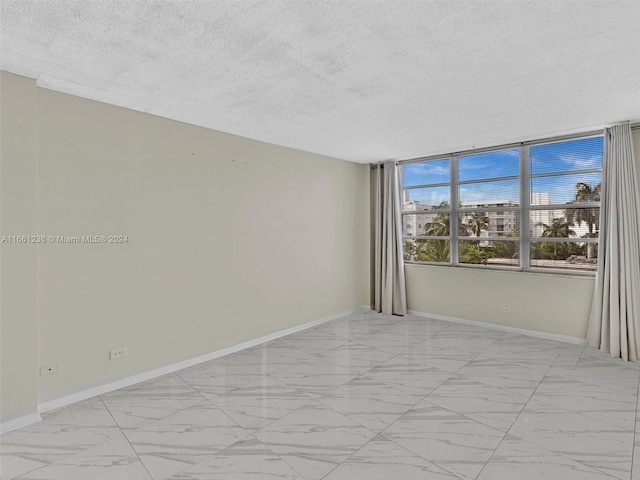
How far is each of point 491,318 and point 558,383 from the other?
192cm

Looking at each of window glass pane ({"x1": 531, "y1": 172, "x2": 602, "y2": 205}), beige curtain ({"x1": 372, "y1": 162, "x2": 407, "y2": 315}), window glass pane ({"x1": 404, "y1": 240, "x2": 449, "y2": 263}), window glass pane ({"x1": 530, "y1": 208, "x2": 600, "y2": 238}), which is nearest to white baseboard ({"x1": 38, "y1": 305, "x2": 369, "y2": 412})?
beige curtain ({"x1": 372, "y1": 162, "x2": 407, "y2": 315})

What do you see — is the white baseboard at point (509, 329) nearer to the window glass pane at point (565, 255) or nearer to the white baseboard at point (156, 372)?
the window glass pane at point (565, 255)

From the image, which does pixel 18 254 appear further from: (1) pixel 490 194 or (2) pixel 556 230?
(2) pixel 556 230

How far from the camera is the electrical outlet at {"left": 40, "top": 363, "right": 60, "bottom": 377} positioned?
3.01 meters

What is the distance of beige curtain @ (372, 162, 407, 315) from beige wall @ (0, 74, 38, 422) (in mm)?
4813

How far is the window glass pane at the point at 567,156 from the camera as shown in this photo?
4.62 m

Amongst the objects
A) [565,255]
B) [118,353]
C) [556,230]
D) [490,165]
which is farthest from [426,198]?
[118,353]

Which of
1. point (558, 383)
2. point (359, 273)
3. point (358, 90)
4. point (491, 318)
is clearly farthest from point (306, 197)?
point (558, 383)

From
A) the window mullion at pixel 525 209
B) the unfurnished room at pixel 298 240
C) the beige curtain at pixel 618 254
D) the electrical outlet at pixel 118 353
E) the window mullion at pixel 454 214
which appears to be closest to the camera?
the unfurnished room at pixel 298 240

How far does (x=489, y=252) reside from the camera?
5594mm

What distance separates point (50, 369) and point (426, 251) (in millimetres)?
5253

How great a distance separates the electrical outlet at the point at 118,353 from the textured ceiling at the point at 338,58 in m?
2.32

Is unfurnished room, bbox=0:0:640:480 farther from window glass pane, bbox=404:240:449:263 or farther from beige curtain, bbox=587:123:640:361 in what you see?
window glass pane, bbox=404:240:449:263

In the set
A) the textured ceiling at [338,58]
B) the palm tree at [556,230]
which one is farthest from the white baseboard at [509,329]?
the textured ceiling at [338,58]
